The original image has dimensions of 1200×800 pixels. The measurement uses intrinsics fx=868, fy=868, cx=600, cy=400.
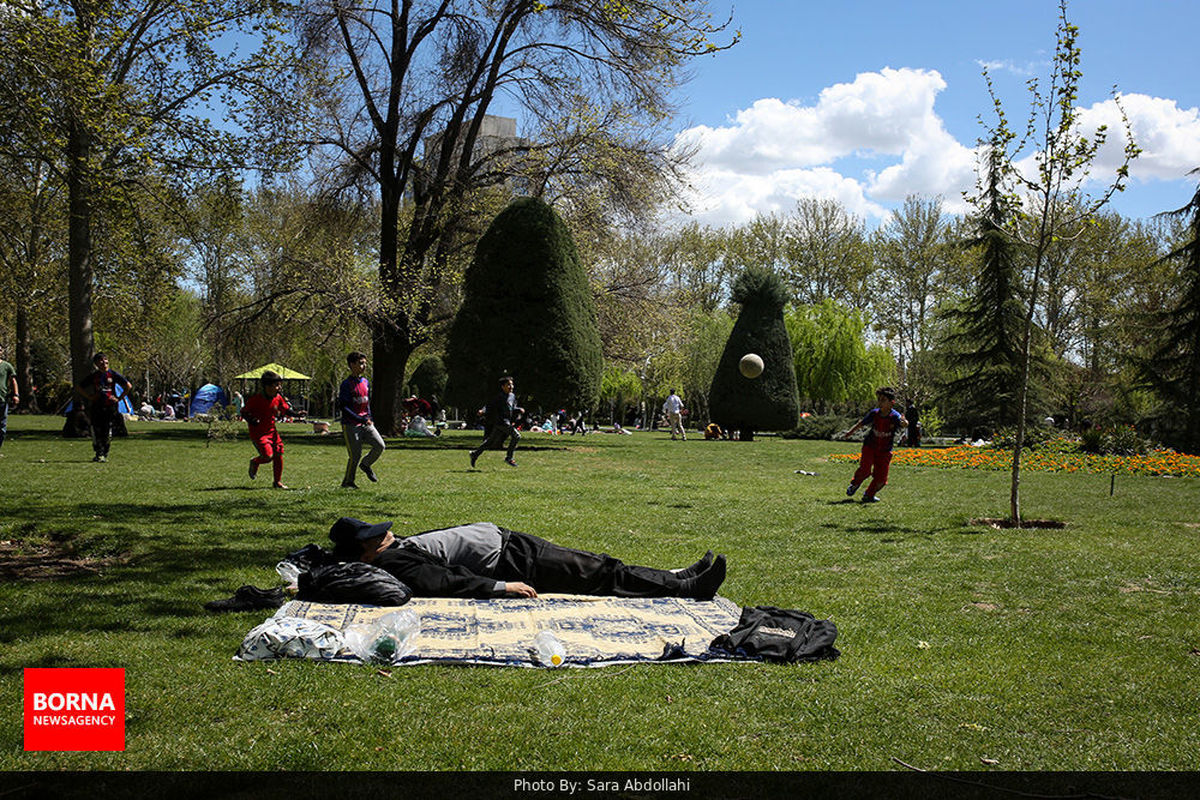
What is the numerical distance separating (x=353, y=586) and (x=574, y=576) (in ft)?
5.31

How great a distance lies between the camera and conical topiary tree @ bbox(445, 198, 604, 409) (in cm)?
2523

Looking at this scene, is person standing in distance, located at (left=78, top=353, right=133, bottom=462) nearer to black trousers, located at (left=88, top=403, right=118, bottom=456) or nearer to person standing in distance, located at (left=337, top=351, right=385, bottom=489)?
black trousers, located at (left=88, top=403, right=118, bottom=456)

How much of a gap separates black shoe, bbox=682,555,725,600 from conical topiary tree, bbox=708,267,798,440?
27.9 metres

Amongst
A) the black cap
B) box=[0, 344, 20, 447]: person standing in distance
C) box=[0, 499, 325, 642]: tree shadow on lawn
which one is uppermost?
box=[0, 344, 20, 447]: person standing in distance

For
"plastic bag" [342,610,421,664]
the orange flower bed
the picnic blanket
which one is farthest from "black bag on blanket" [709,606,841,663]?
the orange flower bed

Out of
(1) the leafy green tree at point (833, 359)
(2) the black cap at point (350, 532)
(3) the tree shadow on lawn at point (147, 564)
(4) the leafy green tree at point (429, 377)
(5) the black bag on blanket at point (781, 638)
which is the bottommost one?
(3) the tree shadow on lawn at point (147, 564)

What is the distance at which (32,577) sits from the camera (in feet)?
22.3

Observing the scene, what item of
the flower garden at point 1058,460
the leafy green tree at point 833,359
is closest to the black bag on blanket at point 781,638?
the flower garden at point 1058,460

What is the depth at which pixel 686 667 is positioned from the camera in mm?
4871

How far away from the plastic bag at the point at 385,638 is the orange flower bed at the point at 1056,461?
1769 centimetres

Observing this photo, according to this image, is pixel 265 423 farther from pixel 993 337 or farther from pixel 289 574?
pixel 993 337

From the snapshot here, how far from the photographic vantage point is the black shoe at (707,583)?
6.50 meters

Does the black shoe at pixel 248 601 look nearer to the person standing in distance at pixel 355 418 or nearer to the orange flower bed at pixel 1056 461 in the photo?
the person standing in distance at pixel 355 418
